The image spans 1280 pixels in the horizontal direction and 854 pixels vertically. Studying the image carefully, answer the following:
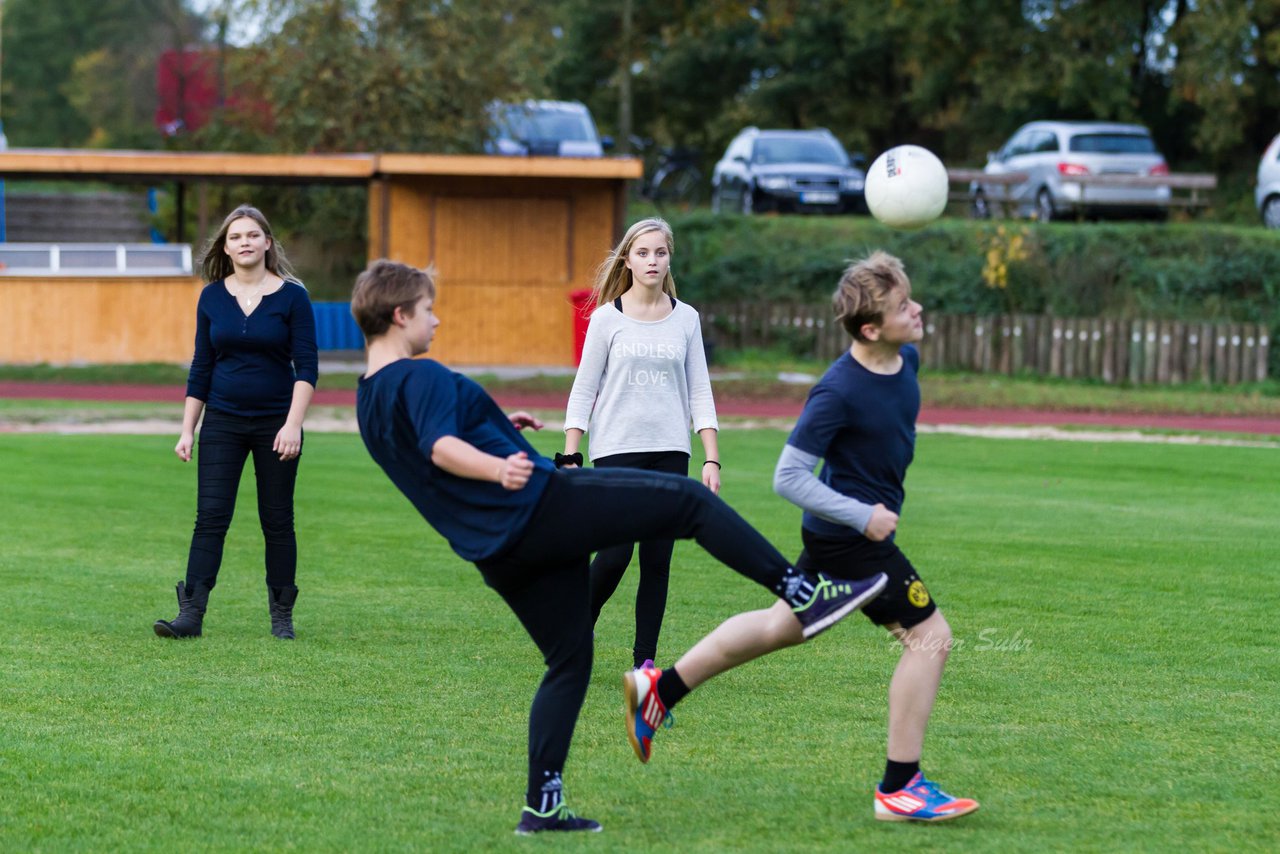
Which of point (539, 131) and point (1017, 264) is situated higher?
point (539, 131)

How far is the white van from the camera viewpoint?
30.6 metres

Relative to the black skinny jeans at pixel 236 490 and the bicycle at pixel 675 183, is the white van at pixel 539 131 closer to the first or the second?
the bicycle at pixel 675 183

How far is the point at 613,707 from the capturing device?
6.06 m

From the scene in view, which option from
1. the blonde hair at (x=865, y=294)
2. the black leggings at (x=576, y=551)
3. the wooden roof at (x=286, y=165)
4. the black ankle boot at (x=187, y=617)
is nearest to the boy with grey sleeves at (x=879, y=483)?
the blonde hair at (x=865, y=294)

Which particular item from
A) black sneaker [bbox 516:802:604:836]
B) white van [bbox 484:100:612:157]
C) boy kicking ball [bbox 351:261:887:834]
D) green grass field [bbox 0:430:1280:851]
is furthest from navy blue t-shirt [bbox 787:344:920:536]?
white van [bbox 484:100:612:157]

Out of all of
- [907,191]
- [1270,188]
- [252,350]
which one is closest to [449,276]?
[1270,188]

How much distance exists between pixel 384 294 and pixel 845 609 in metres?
1.56

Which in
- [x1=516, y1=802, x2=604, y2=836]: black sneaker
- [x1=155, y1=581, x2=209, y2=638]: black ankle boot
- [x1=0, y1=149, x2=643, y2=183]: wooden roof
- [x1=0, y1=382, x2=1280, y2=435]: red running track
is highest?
[x1=0, y1=149, x2=643, y2=183]: wooden roof

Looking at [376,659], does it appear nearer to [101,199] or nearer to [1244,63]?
[1244,63]

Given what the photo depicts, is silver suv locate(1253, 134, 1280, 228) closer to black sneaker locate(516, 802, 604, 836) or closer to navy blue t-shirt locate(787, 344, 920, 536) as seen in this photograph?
navy blue t-shirt locate(787, 344, 920, 536)

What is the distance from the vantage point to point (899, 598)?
4.58 meters

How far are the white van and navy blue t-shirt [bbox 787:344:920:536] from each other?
86.0ft

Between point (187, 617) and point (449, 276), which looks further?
point (449, 276)

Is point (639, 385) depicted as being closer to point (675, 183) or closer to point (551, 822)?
point (551, 822)
